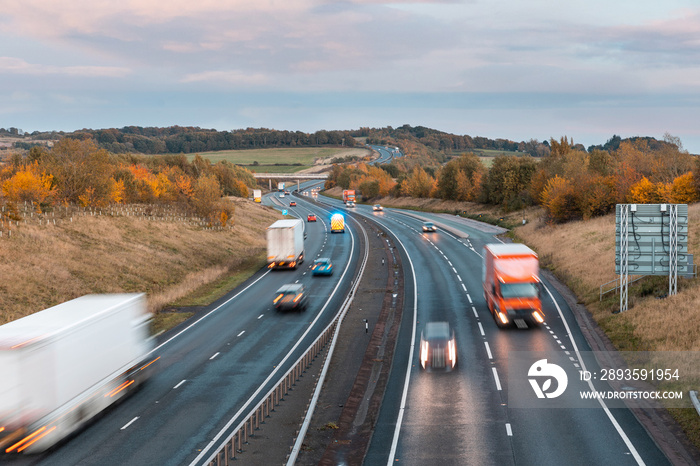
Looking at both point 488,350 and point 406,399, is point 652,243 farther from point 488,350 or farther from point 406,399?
point 406,399

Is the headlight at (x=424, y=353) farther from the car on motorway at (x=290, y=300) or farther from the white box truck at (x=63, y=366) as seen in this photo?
the car on motorway at (x=290, y=300)

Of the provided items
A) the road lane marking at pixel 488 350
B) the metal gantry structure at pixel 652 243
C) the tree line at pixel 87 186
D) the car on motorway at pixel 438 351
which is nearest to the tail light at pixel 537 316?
the road lane marking at pixel 488 350

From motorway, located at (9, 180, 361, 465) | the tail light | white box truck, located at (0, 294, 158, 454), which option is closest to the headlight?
motorway, located at (9, 180, 361, 465)

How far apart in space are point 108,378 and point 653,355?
73.3ft

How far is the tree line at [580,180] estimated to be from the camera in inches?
2623

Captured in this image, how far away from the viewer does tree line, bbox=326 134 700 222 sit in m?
66.6

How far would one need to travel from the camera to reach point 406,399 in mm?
23328

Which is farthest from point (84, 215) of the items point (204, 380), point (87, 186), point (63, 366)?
point (63, 366)

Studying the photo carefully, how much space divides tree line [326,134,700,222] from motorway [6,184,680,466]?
1144 inches

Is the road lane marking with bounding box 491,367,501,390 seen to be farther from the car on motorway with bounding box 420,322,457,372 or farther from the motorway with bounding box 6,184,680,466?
the car on motorway with bounding box 420,322,457,372

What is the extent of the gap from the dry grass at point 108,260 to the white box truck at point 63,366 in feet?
60.9

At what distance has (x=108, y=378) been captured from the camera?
21.7 meters

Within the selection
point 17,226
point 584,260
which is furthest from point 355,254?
point 17,226

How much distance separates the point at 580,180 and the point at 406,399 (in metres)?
61.1
